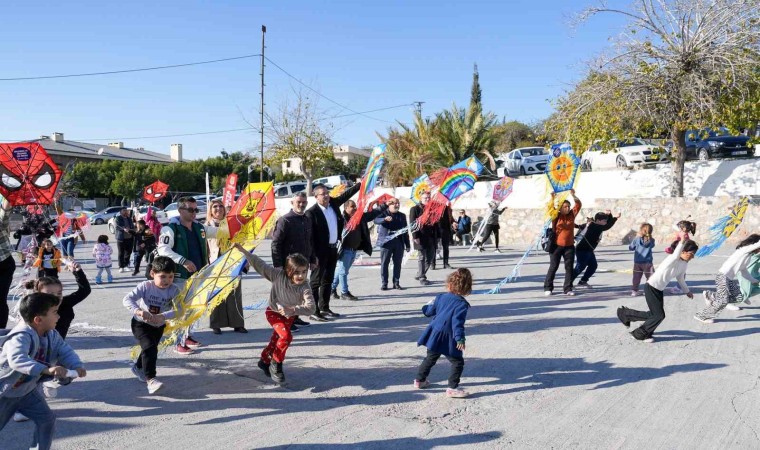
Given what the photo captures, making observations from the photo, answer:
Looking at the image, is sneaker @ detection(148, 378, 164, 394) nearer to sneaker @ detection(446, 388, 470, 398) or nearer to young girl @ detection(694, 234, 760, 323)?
sneaker @ detection(446, 388, 470, 398)

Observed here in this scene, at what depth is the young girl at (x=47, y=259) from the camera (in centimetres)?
768

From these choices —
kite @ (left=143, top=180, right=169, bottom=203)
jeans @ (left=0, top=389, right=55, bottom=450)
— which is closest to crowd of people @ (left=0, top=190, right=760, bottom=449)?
jeans @ (left=0, top=389, right=55, bottom=450)

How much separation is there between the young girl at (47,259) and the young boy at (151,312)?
3.04 meters

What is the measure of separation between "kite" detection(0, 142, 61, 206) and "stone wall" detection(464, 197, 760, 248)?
50.6ft

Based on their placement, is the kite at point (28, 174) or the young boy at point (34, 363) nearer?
the young boy at point (34, 363)

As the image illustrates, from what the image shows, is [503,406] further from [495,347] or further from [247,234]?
[247,234]

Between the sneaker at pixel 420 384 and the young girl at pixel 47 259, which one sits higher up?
the young girl at pixel 47 259

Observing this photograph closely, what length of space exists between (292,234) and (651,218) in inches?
581

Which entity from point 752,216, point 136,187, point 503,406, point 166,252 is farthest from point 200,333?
point 136,187

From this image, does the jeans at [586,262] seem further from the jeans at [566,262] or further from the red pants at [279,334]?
the red pants at [279,334]

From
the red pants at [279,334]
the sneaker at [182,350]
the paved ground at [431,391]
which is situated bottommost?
the paved ground at [431,391]

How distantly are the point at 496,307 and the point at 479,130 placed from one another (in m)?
21.4

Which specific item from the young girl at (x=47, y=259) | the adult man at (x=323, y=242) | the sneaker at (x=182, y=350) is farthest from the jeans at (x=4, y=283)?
the adult man at (x=323, y=242)

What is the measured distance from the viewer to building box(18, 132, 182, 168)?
53.2 meters
